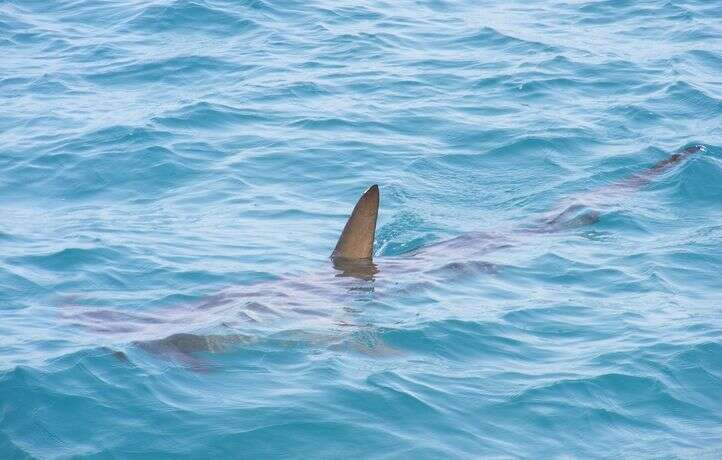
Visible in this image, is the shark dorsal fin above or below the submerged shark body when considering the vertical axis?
Answer: above

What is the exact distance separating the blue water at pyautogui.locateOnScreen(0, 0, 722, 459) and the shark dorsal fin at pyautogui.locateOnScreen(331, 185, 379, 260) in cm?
29

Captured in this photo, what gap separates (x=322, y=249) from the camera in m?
10.6

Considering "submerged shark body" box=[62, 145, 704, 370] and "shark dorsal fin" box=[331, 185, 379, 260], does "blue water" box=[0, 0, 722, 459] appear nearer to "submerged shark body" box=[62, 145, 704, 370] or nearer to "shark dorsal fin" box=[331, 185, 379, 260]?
"submerged shark body" box=[62, 145, 704, 370]

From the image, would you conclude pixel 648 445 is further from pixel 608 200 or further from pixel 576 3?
pixel 576 3

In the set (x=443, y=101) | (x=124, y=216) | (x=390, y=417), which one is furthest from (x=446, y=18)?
(x=390, y=417)

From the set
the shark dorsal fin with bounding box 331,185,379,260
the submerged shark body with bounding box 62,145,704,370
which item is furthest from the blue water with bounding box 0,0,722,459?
the shark dorsal fin with bounding box 331,185,379,260

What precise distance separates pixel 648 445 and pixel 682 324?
2.04m

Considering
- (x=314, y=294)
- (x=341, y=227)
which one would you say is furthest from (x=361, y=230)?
(x=341, y=227)

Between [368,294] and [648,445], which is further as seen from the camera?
[368,294]

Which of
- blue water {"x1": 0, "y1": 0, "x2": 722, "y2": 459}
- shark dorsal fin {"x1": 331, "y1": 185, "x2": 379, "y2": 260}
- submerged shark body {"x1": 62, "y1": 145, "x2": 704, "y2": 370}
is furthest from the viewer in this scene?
shark dorsal fin {"x1": 331, "y1": 185, "x2": 379, "y2": 260}

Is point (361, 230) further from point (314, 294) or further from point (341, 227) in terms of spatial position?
point (341, 227)

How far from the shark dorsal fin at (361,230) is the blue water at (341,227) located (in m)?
0.29

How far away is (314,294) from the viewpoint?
923 centimetres

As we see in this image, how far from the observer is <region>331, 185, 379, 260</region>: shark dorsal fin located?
927 centimetres
